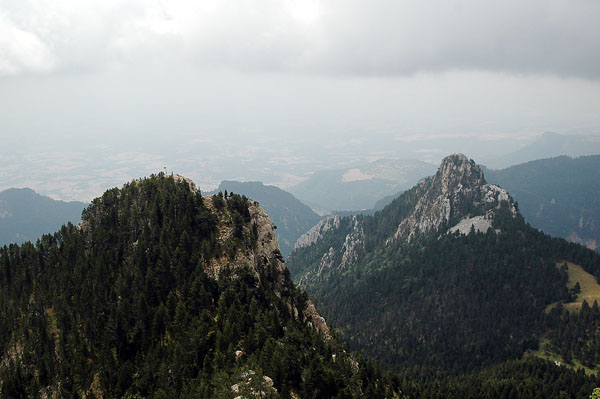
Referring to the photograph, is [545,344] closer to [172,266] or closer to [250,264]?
[250,264]

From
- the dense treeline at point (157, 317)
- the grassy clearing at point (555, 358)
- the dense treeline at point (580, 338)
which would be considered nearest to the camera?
the dense treeline at point (157, 317)

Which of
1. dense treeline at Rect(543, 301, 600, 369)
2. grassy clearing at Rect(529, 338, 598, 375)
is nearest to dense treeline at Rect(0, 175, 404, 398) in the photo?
grassy clearing at Rect(529, 338, 598, 375)

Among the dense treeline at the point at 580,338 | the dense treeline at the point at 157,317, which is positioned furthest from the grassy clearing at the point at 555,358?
the dense treeline at the point at 157,317

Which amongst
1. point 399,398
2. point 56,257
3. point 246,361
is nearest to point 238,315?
point 246,361

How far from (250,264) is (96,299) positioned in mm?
37202

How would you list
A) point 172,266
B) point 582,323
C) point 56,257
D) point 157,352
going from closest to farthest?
point 157,352, point 172,266, point 56,257, point 582,323

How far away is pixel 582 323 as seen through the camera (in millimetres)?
191750

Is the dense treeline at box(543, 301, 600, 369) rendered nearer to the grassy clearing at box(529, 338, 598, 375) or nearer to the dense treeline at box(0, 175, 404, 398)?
the grassy clearing at box(529, 338, 598, 375)

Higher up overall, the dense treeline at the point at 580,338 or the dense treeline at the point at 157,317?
the dense treeline at the point at 157,317

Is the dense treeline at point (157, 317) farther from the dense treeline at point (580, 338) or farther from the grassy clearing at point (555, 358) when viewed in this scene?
the dense treeline at point (580, 338)

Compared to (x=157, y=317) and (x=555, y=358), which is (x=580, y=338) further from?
(x=157, y=317)

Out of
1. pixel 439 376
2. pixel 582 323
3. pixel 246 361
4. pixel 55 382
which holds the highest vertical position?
pixel 246 361

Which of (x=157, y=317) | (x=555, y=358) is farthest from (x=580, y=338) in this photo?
(x=157, y=317)

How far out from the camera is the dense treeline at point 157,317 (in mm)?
78562
